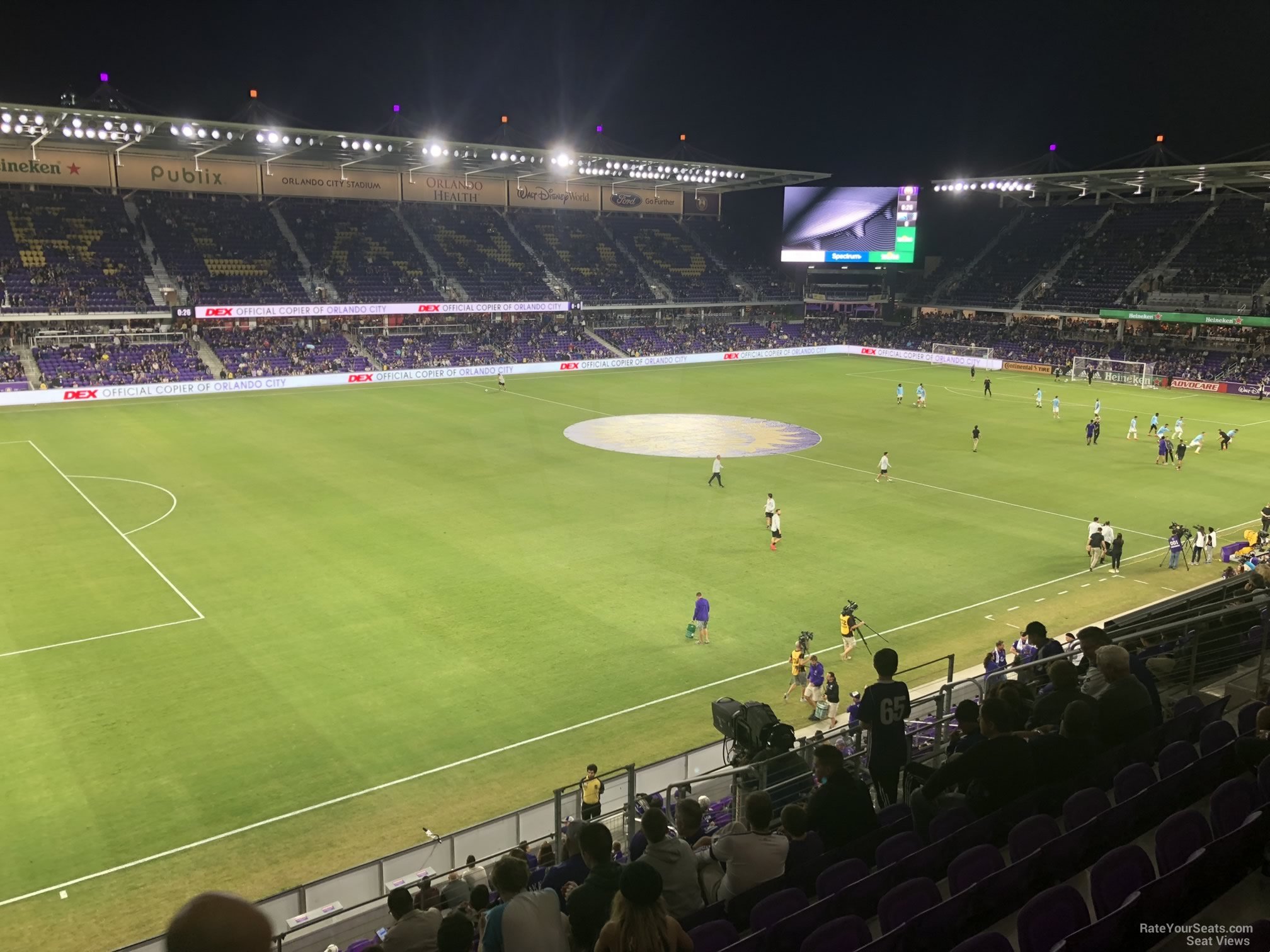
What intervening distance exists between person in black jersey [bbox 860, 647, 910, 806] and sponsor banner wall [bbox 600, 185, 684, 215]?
291 feet

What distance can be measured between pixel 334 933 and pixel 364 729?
6958mm

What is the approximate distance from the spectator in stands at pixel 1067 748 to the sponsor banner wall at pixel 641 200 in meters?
89.8

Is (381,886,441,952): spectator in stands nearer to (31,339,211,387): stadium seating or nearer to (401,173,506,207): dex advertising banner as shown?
(31,339,211,387): stadium seating

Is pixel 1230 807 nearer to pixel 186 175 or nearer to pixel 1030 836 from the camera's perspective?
pixel 1030 836

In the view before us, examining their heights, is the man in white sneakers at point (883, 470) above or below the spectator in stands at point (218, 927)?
below

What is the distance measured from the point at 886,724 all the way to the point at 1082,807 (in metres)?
2.07

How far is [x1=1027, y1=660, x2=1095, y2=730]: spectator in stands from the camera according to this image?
956cm

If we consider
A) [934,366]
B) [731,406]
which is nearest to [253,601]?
[731,406]

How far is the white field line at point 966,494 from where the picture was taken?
31484 millimetres

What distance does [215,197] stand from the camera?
71875mm

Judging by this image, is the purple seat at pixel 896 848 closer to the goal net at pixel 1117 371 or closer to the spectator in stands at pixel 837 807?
the spectator in stands at pixel 837 807

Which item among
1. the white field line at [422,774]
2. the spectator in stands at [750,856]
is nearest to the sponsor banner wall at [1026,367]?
the white field line at [422,774]

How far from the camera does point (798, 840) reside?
308 inches

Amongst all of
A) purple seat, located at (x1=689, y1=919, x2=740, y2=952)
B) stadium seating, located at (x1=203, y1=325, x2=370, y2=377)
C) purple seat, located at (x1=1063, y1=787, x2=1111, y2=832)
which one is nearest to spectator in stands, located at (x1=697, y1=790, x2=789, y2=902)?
purple seat, located at (x1=689, y1=919, x2=740, y2=952)
